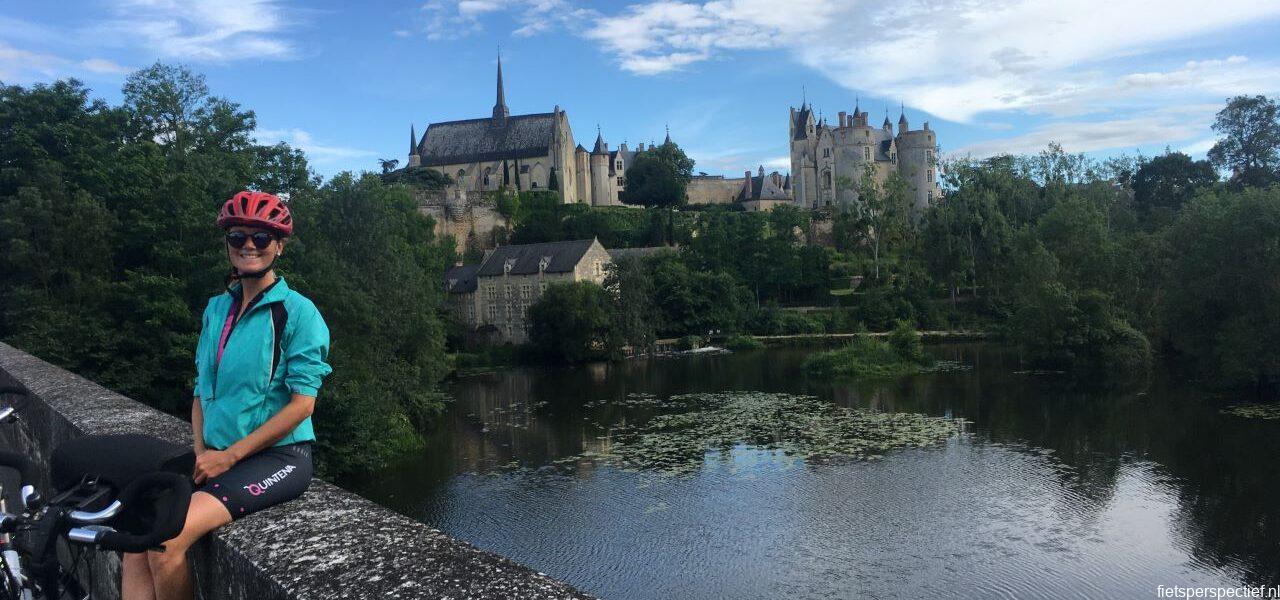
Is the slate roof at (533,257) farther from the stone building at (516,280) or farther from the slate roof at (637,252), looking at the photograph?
the slate roof at (637,252)

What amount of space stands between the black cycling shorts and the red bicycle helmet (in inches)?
32.8

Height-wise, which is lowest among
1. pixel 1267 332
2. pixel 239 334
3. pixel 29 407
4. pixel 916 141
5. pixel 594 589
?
pixel 594 589

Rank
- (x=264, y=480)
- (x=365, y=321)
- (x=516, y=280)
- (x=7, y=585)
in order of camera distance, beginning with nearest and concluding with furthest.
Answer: (x=7, y=585) → (x=264, y=480) → (x=365, y=321) → (x=516, y=280)

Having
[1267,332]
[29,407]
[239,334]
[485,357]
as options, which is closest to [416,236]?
[485,357]

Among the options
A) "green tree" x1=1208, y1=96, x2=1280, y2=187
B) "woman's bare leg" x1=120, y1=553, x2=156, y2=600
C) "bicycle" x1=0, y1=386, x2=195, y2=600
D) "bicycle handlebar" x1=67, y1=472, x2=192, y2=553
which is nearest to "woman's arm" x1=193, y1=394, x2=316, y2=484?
"woman's bare leg" x1=120, y1=553, x2=156, y2=600

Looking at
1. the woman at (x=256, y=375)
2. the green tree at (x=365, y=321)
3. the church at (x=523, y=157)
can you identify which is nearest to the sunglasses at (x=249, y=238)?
the woman at (x=256, y=375)

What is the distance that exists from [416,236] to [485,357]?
7193 millimetres

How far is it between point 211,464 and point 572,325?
43.0 m

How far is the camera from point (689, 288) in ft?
175

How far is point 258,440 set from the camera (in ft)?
10.6

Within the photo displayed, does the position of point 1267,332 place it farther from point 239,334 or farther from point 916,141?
point 916,141

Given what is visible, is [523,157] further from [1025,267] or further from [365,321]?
[365,321]

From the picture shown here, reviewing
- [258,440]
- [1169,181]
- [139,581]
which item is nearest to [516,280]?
[1169,181]

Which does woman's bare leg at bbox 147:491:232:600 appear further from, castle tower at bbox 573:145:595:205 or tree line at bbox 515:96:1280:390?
castle tower at bbox 573:145:595:205
